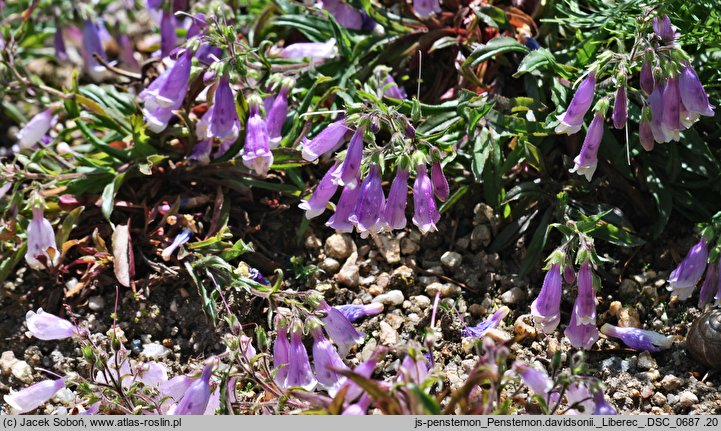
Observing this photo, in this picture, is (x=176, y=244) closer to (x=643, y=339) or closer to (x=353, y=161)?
(x=353, y=161)

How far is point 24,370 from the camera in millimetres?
3670

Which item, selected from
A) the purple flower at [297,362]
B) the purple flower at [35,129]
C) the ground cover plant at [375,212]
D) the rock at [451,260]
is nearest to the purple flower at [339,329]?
the ground cover plant at [375,212]

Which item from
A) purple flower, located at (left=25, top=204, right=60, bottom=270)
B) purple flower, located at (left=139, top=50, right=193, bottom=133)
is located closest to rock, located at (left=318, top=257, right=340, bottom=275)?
purple flower, located at (left=139, top=50, right=193, bottom=133)

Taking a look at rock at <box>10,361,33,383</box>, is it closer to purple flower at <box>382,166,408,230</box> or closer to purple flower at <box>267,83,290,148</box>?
purple flower at <box>267,83,290,148</box>

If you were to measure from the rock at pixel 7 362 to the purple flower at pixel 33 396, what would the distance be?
1.30 feet

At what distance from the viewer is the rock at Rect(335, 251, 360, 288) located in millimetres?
3859

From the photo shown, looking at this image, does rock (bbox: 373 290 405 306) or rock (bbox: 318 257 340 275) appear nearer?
rock (bbox: 373 290 405 306)

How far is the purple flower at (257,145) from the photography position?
3.68m

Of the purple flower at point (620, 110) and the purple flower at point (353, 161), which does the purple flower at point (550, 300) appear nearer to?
the purple flower at point (620, 110)

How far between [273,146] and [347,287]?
25.9 inches

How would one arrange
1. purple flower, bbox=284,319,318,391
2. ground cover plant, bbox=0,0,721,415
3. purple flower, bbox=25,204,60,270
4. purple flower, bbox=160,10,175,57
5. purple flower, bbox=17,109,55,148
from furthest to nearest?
purple flower, bbox=160,10,175,57 < purple flower, bbox=17,109,55,148 < purple flower, bbox=25,204,60,270 < ground cover plant, bbox=0,0,721,415 < purple flower, bbox=284,319,318,391

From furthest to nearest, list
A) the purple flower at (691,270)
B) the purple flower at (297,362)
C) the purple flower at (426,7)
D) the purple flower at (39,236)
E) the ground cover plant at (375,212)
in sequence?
the purple flower at (426,7) → the purple flower at (39,236) → the purple flower at (691,270) → the ground cover plant at (375,212) → the purple flower at (297,362)

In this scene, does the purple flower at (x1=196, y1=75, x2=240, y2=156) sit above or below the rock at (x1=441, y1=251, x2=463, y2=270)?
above

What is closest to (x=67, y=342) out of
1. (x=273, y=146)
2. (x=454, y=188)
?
(x=273, y=146)
